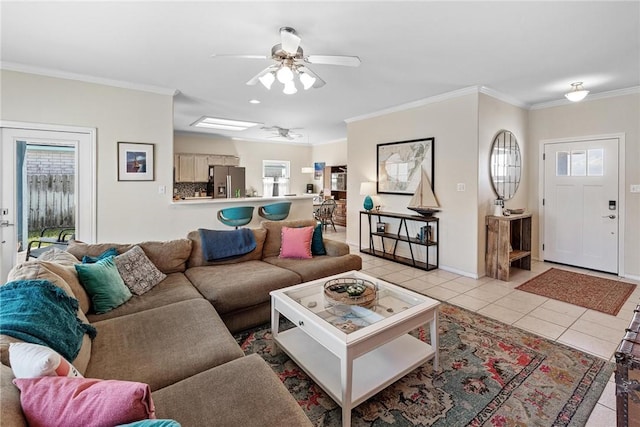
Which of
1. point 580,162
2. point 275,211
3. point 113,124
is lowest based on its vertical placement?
point 275,211

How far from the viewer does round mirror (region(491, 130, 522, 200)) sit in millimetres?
4430

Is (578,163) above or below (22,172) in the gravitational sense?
above

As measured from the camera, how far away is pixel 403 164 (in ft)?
16.9

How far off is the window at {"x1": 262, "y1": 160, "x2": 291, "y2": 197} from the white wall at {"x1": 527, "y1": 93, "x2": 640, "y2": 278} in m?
6.58

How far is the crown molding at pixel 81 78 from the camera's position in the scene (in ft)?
10.9

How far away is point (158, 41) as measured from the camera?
2812mm

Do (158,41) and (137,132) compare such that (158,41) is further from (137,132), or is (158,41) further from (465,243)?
(465,243)

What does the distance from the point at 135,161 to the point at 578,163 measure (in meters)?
6.35

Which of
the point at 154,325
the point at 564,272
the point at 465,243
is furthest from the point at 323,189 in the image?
the point at 154,325

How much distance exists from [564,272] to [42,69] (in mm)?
7195

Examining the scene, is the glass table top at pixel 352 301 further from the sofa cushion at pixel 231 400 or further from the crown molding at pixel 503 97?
the crown molding at pixel 503 97

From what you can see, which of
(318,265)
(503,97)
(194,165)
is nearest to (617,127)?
(503,97)

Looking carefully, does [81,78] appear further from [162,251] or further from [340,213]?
[340,213]

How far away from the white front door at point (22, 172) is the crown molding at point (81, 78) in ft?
2.03
